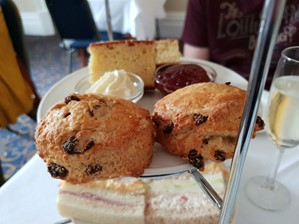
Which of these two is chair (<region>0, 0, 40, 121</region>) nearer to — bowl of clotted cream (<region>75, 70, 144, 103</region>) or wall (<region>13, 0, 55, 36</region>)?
bowl of clotted cream (<region>75, 70, 144, 103</region>)

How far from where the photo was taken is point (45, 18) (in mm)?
3598

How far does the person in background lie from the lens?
3.94 ft

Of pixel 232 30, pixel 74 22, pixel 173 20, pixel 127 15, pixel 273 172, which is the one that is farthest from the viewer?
pixel 173 20

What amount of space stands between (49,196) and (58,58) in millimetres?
2578

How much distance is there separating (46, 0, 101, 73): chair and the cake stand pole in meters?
1.90

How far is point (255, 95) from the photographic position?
0.89 ft

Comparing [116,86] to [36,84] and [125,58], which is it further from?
[36,84]

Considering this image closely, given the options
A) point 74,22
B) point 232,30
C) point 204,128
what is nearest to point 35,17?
point 74,22

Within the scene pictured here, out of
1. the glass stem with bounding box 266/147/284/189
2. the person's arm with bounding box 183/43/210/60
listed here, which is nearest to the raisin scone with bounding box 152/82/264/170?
the glass stem with bounding box 266/147/284/189

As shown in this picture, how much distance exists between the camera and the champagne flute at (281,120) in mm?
602

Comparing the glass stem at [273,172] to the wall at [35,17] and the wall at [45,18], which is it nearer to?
the wall at [45,18]

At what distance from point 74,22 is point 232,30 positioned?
1257 mm

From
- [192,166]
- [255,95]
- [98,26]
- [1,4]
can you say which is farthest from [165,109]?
[98,26]

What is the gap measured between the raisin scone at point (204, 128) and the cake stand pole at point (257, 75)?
8 centimetres
